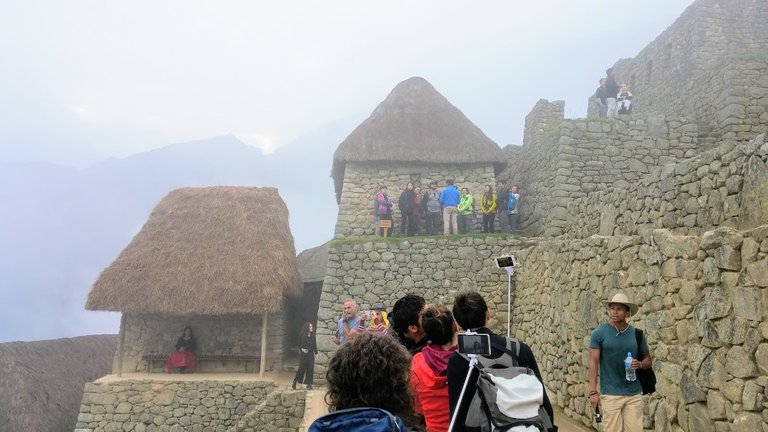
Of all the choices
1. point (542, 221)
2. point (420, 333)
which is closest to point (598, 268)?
point (420, 333)

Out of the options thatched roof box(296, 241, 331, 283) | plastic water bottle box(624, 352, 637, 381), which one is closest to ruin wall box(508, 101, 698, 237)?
thatched roof box(296, 241, 331, 283)

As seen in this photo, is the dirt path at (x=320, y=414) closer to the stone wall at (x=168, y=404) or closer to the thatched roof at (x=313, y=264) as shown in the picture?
the stone wall at (x=168, y=404)

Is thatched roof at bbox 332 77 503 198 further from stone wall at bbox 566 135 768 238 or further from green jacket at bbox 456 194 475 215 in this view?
stone wall at bbox 566 135 768 238

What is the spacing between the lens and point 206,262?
14.8m

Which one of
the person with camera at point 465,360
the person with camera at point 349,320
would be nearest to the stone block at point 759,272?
the person with camera at point 465,360

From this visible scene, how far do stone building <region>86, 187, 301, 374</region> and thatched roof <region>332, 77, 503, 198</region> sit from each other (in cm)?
343

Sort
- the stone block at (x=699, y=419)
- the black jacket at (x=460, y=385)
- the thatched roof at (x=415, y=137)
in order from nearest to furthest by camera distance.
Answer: the black jacket at (x=460, y=385) < the stone block at (x=699, y=419) < the thatched roof at (x=415, y=137)

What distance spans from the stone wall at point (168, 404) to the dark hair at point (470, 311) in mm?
11203

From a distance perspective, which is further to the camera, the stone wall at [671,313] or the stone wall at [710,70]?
the stone wall at [710,70]

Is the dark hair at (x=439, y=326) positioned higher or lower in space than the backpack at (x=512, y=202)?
lower

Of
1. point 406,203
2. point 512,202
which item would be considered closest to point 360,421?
point 406,203

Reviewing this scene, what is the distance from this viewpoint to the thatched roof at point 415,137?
15.4 metres

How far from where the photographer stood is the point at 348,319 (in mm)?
6414

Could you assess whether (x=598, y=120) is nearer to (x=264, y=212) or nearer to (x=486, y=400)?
(x=264, y=212)
